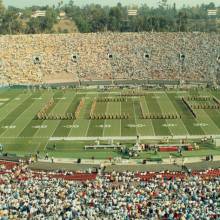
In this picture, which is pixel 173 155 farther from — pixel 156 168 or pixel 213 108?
pixel 213 108

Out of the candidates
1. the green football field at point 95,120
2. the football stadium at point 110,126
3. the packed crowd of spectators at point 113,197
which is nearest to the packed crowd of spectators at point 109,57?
the football stadium at point 110,126

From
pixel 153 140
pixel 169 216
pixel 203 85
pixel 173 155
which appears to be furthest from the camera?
pixel 203 85

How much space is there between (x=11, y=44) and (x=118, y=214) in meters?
73.4

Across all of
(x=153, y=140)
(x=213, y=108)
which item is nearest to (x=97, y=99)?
(x=213, y=108)

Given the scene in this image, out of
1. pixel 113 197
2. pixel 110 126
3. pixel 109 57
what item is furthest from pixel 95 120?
pixel 109 57

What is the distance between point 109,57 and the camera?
303 ft

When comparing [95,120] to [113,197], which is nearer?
[113,197]

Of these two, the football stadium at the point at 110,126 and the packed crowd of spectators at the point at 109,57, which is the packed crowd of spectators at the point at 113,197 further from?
the packed crowd of spectators at the point at 109,57

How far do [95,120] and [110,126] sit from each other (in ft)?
10.1

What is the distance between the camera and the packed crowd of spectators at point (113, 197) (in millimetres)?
24859

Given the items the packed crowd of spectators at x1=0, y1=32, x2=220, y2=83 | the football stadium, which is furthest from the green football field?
the packed crowd of spectators at x1=0, y1=32, x2=220, y2=83

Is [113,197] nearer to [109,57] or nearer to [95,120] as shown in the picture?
[95,120]

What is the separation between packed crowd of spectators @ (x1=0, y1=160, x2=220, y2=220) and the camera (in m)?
24.9

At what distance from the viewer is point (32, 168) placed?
40.6 metres
